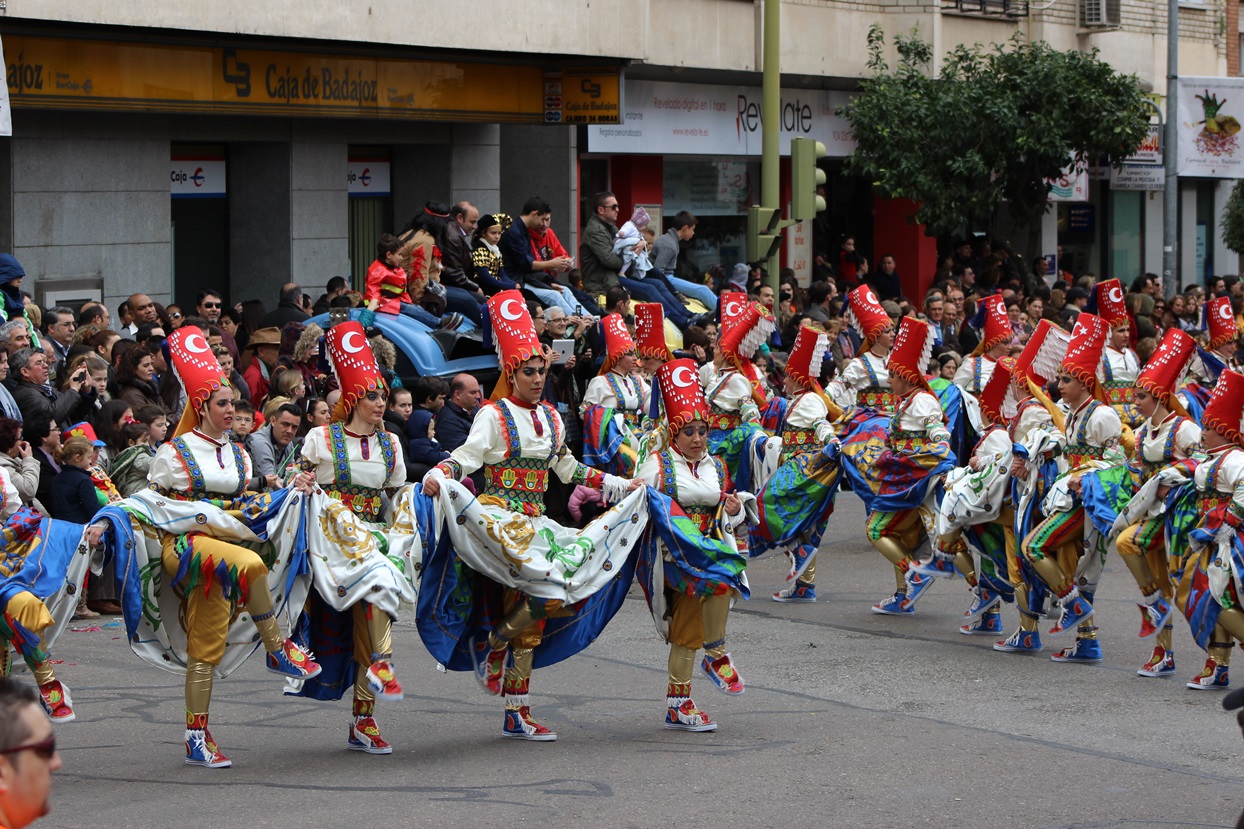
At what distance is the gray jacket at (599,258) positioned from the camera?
17.6 meters

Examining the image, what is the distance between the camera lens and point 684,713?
29.1ft

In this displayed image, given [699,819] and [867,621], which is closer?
[699,819]

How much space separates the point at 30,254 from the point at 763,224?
6712mm

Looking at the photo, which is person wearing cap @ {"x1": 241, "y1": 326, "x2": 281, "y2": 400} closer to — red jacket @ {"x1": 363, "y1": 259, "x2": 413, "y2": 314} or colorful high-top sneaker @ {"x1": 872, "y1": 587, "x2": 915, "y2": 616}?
red jacket @ {"x1": 363, "y1": 259, "x2": 413, "y2": 314}

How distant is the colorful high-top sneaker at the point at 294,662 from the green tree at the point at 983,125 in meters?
16.7

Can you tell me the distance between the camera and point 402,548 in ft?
27.7

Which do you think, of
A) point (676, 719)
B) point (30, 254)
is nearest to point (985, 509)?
point (676, 719)

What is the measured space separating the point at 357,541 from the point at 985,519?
4219 millimetres

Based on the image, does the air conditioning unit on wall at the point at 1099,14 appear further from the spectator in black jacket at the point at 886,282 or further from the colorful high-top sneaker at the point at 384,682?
the colorful high-top sneaker at the point at 384,682

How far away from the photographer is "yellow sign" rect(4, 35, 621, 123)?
15.7 m

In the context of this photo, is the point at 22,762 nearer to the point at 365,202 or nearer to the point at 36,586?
the point at 36,586

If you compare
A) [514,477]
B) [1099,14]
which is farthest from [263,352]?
[1099,14]

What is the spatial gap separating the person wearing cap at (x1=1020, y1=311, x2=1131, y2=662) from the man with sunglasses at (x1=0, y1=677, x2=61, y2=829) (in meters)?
7.43

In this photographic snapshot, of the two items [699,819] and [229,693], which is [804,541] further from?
[699,819]
